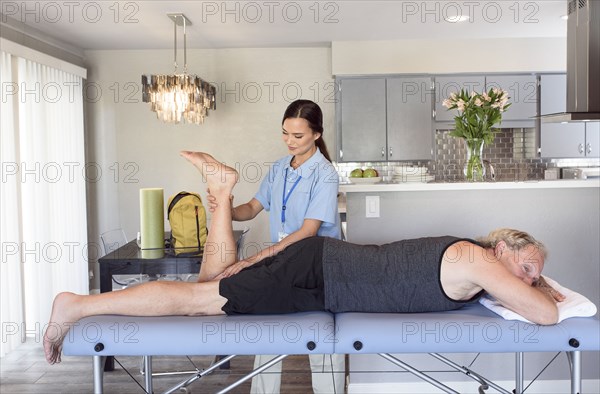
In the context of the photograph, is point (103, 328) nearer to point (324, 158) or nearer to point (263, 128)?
point (324, 158)

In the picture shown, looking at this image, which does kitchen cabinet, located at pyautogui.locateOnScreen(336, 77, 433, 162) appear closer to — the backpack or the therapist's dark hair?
the backpack

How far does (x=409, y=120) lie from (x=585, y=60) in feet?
9.43

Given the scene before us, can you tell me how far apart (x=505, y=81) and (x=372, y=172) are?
2806 mm

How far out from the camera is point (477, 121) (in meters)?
3.52

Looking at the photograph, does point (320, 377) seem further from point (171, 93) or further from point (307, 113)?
point (171, 93)

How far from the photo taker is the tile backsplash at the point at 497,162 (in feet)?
22.0

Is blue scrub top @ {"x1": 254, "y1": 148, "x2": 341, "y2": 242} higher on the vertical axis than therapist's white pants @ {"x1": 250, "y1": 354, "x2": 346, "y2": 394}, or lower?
higher

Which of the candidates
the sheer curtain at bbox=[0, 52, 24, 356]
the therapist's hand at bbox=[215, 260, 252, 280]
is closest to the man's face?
the therapist's hand at bbox=[215, 260, 252, 280]

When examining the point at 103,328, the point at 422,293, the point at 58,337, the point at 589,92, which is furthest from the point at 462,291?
the point at 589,92

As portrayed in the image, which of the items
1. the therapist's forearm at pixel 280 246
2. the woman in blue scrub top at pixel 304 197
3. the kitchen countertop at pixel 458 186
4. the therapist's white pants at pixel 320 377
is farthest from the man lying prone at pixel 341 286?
the kitchen countertop at pixel 458 186

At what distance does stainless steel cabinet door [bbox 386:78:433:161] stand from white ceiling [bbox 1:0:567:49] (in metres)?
0.50

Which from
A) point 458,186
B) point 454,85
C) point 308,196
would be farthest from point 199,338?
point 454,85

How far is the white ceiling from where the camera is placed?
184 inches

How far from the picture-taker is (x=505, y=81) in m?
6.30
